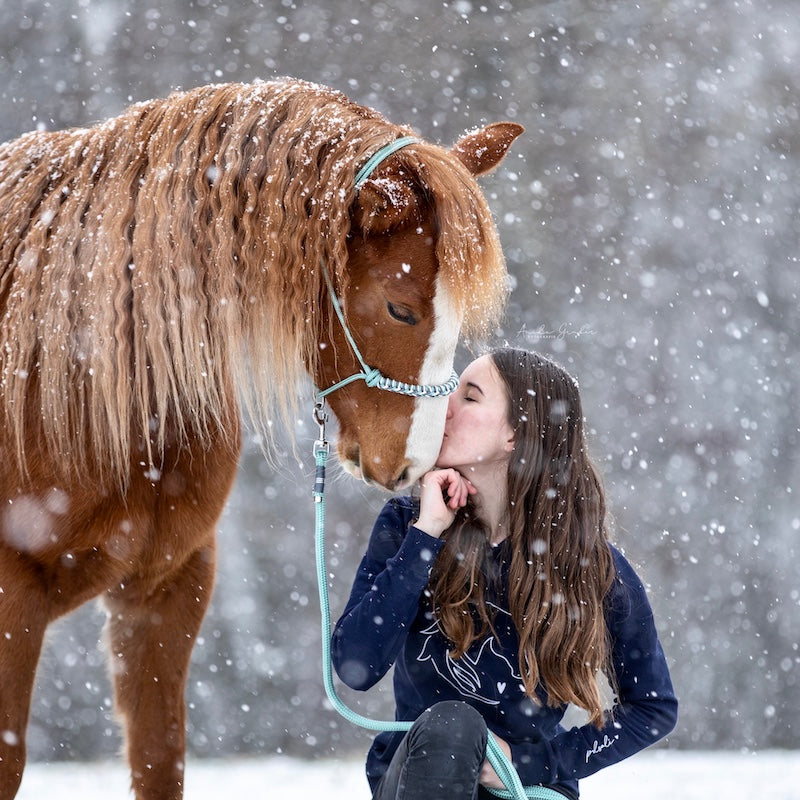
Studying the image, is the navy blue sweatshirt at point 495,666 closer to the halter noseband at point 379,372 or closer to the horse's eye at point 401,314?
the halter noseband at point 379,372

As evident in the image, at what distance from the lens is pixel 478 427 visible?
4.60 ft

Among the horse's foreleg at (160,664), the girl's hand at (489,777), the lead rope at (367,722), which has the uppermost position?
the lead rope at (367,722)

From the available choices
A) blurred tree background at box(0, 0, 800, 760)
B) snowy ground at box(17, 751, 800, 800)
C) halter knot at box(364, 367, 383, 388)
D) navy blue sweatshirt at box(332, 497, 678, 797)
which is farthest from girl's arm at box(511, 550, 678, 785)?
blurred tree background at box(0, 0, 800, 760)

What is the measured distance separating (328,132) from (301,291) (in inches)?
10.2

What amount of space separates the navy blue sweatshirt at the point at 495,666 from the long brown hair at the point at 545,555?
42 millimetres

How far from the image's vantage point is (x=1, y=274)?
54.2 inches

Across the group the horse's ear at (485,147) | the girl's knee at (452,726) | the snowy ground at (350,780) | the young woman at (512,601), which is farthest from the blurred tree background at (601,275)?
the girl's knee at (452,726)

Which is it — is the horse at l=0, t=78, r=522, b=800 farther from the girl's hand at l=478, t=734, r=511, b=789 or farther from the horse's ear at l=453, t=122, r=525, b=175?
the girl's hand at l=478, t=734, r=511, b=789

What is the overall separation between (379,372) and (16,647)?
713 mm

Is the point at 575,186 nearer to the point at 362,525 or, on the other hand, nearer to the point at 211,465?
the point at 362,525

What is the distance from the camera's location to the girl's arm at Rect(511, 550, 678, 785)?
1302mm

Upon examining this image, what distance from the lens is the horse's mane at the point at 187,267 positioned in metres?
1.30

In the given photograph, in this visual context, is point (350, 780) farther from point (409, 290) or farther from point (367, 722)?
point (409, 290)

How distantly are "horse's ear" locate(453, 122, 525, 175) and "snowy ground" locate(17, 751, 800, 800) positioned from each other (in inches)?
79.0
